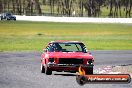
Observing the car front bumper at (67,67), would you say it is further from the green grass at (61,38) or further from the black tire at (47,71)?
the green grass at (61,38)

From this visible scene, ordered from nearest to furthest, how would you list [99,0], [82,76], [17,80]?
[82,76] < [17,80] < [99,0]

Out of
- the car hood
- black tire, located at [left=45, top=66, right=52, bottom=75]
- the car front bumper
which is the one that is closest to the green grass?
black tire, located at [left=45, top=66, right=52, bottom=75]

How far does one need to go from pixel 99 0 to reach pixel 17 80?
16589cm

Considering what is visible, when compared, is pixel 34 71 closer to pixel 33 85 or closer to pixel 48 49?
pixel 48 49

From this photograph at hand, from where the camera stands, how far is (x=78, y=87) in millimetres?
13258

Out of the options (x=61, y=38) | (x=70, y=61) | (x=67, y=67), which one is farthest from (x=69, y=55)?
(x=61, y=38)

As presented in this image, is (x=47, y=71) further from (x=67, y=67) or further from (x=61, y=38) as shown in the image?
(x=61, y=38)

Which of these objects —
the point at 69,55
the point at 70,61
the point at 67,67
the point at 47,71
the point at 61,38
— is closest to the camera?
the point at 67,67

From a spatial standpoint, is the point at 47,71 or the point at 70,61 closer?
the point at 70,61

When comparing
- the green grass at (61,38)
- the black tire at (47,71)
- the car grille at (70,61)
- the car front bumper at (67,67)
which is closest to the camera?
the car front bumper at (67,67)

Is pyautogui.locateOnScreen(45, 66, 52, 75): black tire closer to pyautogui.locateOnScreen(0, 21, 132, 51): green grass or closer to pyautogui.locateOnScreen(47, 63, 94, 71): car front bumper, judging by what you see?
pyautogui.locateOnScreen(47, 63, 94, 71): car front bumper

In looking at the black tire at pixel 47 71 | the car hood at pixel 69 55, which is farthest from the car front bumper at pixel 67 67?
the black tire at pixel 47 71

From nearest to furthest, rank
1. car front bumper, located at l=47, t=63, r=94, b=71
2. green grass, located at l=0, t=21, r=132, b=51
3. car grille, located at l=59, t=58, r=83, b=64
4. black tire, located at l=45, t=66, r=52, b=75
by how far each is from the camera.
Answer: car front bumper, located at l=47, t=63, r=94, b=71 < car grille, located at l=59, t=58, r=83, b=64 < black tire, located at l=45, t=66, r=52, b=75 < green grass, located at l=0, t=21, r=132, b=51

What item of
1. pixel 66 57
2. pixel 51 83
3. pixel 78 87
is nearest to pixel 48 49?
pixel 66 57
